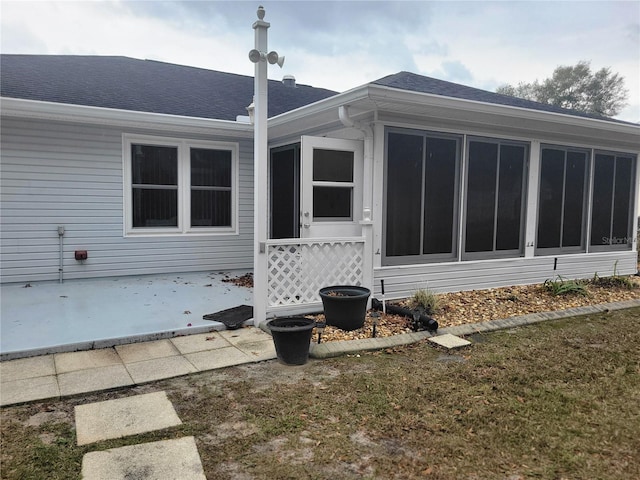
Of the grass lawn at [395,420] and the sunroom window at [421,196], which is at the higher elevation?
the sunroom window at [421,196]

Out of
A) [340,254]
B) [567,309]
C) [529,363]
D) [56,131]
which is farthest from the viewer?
[56,131]

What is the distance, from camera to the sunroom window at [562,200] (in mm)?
6992

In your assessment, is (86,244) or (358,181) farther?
(86,244)

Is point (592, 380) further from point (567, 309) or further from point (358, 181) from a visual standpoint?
point (358, 181)

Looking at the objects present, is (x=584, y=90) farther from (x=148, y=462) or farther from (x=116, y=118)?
(x=148, y=462)

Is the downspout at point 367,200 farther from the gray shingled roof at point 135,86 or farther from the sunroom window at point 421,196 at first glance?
the gray shingled roof at point 135,86

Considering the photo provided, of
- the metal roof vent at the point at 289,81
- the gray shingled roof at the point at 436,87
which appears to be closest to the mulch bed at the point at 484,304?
the gray shingled roof at the point at 436,87

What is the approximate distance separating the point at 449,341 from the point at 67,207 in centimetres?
561

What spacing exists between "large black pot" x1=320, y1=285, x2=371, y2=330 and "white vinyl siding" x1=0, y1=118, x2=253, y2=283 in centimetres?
372

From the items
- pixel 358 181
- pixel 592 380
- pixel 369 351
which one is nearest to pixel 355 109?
pixel 358 181

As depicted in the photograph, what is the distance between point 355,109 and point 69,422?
4.12 metres

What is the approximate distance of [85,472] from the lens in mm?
2205

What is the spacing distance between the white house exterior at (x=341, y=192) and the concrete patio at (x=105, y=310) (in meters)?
0.65

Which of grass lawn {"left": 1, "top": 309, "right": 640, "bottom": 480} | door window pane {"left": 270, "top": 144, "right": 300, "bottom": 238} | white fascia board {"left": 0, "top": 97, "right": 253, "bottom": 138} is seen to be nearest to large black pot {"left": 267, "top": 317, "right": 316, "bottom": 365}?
grass lawn {"left": 1, "top": 309, "right": 640, "bottom": 480}
